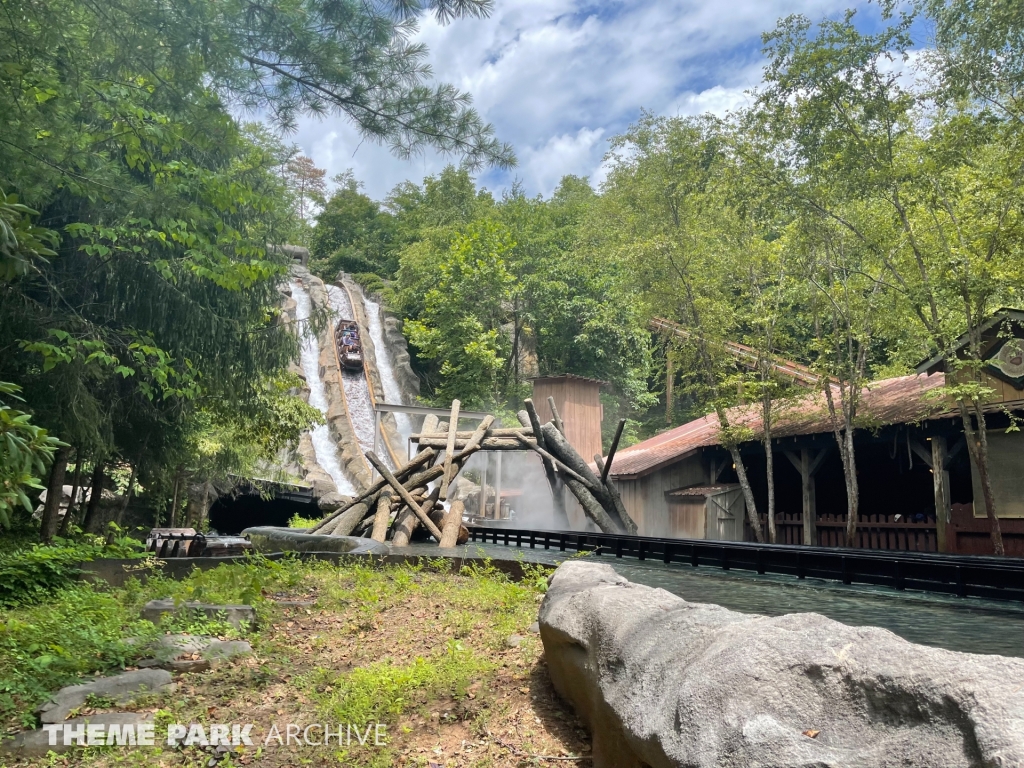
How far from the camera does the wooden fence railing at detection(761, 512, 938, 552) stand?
14164mm

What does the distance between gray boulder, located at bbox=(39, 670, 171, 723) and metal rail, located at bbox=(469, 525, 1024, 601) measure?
7.21m

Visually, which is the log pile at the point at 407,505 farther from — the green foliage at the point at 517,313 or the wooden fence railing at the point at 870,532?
the green foliage at the point at 517,313

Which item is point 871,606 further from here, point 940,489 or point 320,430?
point 320,430

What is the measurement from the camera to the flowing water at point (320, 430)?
2820 cm

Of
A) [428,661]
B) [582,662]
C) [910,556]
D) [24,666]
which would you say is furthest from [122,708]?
[910,556]

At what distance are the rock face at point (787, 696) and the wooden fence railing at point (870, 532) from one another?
1131 cm

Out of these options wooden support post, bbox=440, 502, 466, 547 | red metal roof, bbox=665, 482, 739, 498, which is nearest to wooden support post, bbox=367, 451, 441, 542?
wooden support post, bbox=440, 502, 466, 547

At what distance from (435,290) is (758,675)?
31.3m

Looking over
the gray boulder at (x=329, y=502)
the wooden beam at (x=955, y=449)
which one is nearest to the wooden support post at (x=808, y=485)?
the wooden beam at (x=955, y=449)

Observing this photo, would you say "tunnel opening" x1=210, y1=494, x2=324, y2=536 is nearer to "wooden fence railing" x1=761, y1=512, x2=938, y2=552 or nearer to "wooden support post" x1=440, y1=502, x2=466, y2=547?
"wooden support post" x1=440, y1=502, x2=466, y2=547

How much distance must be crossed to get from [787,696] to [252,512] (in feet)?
94.2

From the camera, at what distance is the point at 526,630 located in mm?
6117

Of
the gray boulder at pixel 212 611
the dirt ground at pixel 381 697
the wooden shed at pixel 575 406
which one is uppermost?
the wooden shed at pixel 575 406

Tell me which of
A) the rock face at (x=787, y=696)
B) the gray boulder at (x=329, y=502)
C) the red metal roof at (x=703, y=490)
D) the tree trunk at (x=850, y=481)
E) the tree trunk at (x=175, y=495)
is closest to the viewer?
the rock face at (x=787, y=696)
